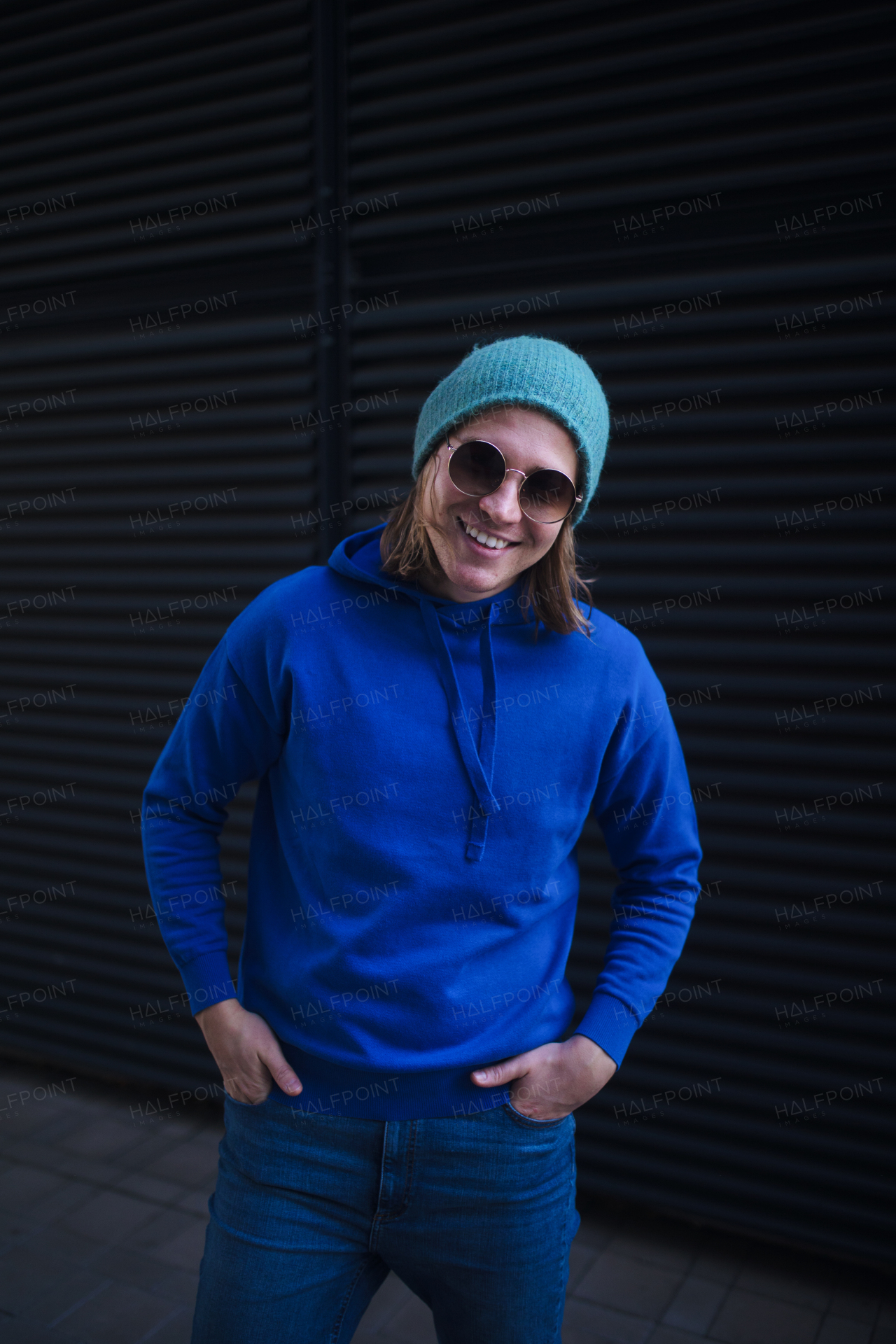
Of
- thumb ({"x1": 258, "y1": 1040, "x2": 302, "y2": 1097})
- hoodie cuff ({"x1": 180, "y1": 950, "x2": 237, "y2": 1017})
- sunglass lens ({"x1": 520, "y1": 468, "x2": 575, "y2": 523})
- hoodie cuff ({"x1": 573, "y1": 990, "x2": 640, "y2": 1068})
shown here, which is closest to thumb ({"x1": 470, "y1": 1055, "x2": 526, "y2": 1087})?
hoodie cuff ({"x1": 573, "y1": 990, "x2": 640, "y2": 1068})

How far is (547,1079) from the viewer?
→ 1.55 meters

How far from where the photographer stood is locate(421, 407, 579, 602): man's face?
1.47m

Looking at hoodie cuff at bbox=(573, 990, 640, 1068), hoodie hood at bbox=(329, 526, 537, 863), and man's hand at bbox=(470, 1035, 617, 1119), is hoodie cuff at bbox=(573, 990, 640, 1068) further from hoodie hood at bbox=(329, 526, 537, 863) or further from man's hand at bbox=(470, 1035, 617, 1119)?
hoodie hood at bbox=(329, 526, 537, 863)

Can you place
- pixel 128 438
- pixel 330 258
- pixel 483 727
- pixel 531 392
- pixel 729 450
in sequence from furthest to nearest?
pixel 128 438 < pixel 330 258 < pixel 729 450 < pixel 483 727 < pixel 531 392

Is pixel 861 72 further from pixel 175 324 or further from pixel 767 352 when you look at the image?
pixel 175 324

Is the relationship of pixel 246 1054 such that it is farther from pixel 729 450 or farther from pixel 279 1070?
pixel 729 450

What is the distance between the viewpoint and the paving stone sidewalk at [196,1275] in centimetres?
267

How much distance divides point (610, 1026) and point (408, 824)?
53cm

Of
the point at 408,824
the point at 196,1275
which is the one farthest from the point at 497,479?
the point at 196,1275

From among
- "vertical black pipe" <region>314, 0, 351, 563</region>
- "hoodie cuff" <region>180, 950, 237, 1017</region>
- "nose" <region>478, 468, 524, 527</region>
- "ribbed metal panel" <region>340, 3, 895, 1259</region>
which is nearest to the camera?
"nose" <region>478, 468, 524, 527</region>

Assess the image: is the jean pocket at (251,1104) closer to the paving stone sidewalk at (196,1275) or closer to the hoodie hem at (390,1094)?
the hoodie hem at (390,1094)

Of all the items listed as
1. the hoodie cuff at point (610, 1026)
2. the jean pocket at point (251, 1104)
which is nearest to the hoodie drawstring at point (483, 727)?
the hoodie cuff at point (610, 1026)

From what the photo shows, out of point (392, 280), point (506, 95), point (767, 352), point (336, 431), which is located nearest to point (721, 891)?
point (767, 352)

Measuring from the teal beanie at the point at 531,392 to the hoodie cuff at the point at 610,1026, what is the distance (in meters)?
0.87
